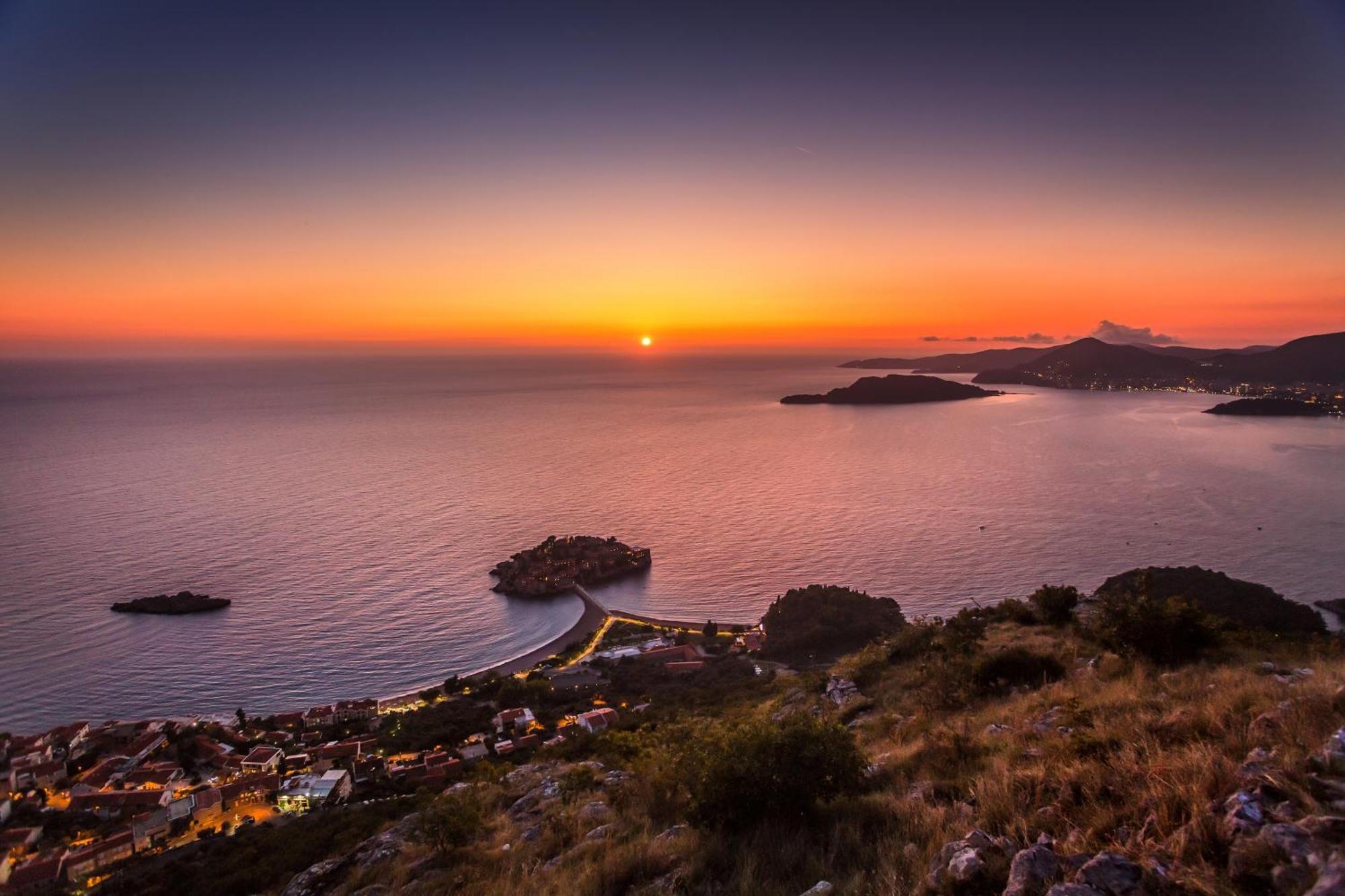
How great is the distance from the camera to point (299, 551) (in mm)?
41844

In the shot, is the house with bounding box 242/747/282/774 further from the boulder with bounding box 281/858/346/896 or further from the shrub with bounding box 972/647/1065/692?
the shrub with bounding box 972/647/1065/692

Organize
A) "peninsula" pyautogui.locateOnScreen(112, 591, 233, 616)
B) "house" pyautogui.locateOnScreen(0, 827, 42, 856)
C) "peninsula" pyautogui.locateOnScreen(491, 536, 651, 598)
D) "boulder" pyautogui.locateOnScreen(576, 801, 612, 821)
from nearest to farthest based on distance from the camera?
"boulder" pyautogui.locateOnScreen(576, 801, 612, 821)
"house" pyautogui.locateOnScreen(0, 827, 42, 856)
"peninsula" pyautogui.locateOnScreen(112, 591, 233, 616)
"peninsula" pyautogui.locateOnScreen(491, 536, 651, 598)

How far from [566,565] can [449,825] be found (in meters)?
31.2

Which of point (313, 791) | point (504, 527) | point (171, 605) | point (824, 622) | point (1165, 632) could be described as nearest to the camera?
point (1165, 632)

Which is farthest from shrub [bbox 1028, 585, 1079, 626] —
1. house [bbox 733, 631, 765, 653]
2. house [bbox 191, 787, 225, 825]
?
house [bbox 191, 787, 225, 825]

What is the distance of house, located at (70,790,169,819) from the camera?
19.3m

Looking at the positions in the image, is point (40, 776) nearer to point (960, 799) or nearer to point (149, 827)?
point (149, 827)

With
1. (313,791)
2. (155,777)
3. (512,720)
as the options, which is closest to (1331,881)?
(313,791)

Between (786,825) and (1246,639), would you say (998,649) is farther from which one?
(786,825)

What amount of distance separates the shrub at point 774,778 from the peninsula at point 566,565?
32.6 meters

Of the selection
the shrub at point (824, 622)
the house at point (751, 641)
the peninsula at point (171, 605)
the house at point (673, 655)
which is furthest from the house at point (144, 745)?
the shrub at point (824, 622)

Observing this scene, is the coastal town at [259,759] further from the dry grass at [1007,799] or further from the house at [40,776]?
the dry grass at [1007,799]

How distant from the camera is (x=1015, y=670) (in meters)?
11.0

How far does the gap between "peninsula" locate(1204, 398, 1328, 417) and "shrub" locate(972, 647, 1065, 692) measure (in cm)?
12312
